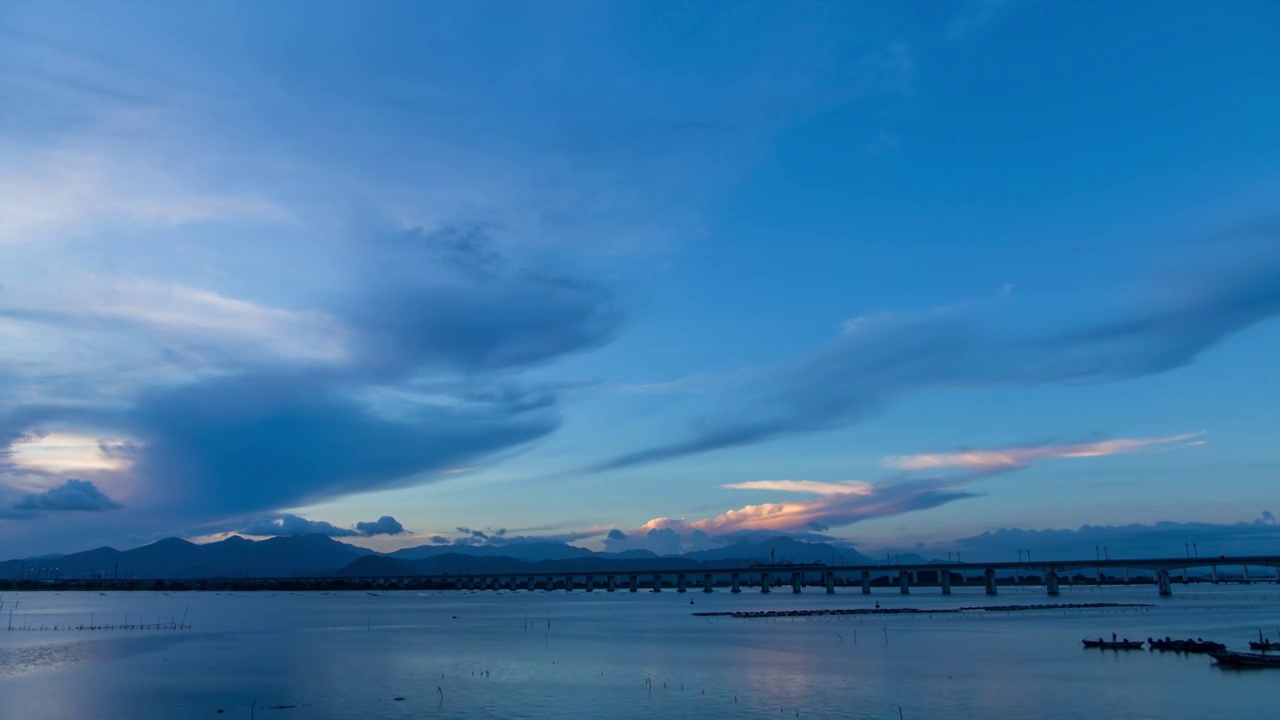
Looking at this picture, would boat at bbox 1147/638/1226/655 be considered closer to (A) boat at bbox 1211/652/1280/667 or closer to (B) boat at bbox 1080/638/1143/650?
(B) boat at bbox 1080/638/1143/650

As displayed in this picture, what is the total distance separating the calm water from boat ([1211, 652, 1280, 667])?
4.18ft

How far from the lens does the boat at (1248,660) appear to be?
173 feet

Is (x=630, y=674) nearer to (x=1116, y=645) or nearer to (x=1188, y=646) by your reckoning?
(x=1116, y=645)

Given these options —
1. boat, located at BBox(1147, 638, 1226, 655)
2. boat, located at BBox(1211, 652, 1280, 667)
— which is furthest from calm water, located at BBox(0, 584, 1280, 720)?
boat, located at BBox(1147, 638, 1226, 655)

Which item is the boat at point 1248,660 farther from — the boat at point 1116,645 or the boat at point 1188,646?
the boat at point 1116,645

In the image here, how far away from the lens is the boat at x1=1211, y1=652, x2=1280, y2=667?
52844 mm

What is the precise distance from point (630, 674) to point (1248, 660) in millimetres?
36898

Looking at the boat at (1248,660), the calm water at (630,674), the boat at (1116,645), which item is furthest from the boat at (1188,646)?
the boat at (1248,660)

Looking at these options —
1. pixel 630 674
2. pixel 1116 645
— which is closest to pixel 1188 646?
pixel 1116 645

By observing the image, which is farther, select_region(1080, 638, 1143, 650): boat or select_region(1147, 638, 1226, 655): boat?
select_region(1080, 638, 1143, 650): boat

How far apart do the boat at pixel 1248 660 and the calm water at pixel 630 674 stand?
1275 millimetres

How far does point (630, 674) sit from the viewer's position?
54.1m

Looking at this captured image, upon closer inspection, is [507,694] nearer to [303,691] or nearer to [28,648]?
[303,691]

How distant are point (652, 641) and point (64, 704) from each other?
48.3 m
